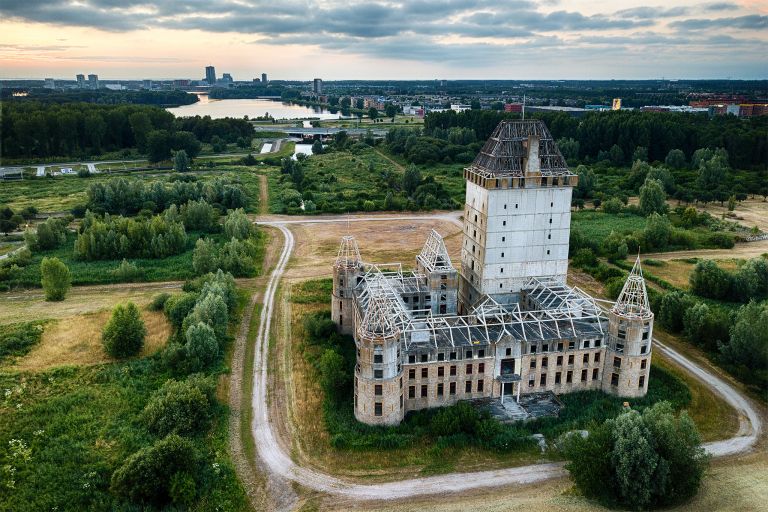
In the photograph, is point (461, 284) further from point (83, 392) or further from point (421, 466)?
point (83, 392)

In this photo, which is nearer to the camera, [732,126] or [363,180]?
[363,180]

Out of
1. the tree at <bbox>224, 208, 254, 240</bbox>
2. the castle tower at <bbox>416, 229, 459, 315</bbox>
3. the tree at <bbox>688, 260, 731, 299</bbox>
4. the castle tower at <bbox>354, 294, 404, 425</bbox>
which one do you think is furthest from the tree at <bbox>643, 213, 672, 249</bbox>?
the tree at <bbox>224, 208, 254, 240</bbox>

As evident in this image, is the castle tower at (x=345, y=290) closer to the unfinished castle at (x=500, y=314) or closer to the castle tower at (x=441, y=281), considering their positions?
the unfinished castle at (x=500, y=314)

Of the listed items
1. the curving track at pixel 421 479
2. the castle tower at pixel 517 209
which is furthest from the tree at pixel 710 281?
the castle tower at pixel 517 209

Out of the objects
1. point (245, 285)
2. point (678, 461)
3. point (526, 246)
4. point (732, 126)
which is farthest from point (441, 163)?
point (678, 461)

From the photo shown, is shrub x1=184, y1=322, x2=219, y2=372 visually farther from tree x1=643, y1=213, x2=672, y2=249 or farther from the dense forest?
the dense forest

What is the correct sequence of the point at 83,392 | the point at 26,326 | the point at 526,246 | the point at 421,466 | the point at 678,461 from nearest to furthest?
the point at 678,461 < the point at 421,466 < the point at 83,392 < the point at 526,246 < the point at 26,326

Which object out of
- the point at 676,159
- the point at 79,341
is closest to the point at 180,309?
the point at 79,341
